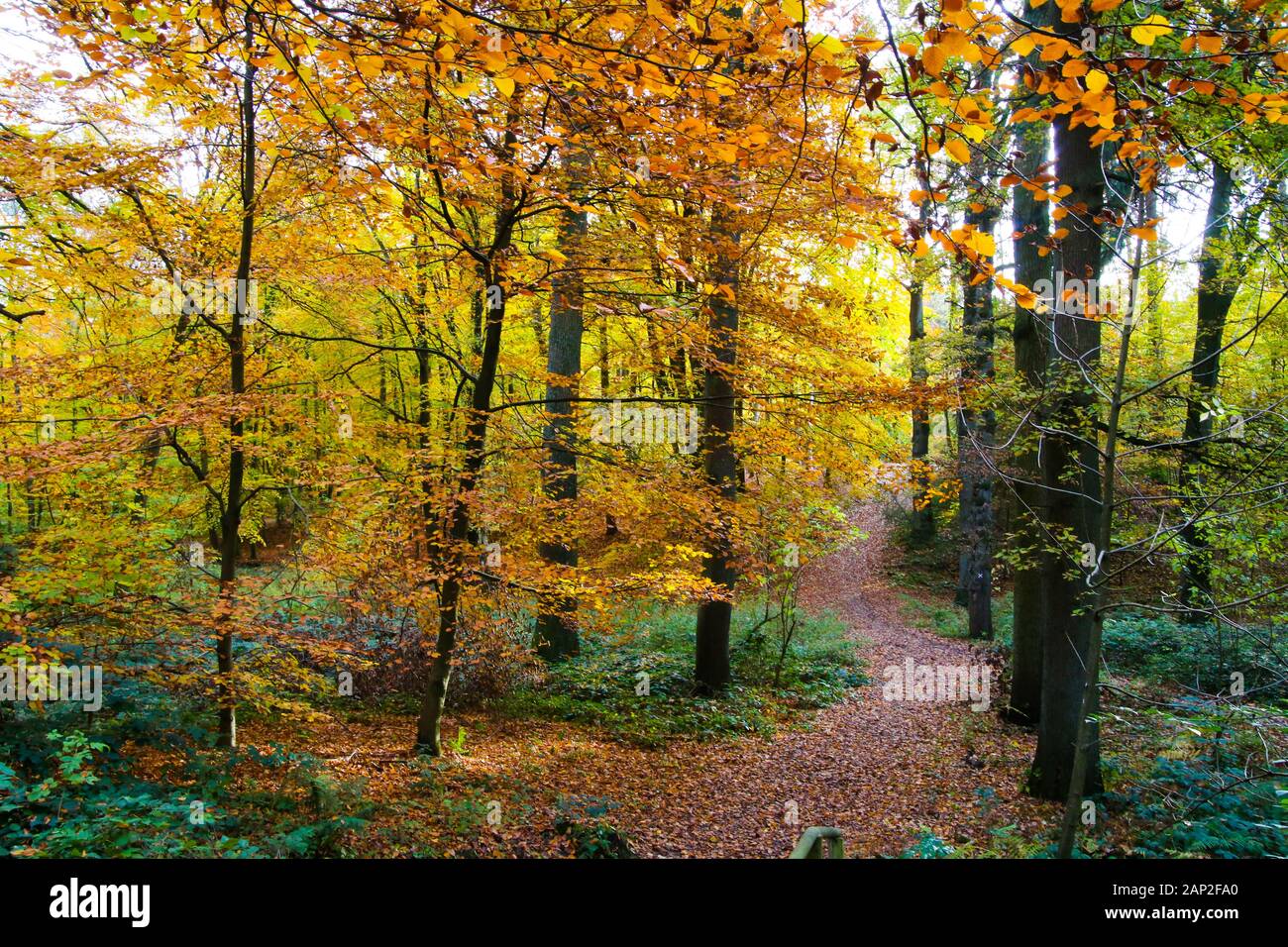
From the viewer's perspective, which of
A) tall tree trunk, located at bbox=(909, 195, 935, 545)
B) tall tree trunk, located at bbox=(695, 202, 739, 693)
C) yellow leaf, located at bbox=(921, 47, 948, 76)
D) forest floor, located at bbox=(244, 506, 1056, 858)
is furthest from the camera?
tall tree trunk, located at bbox=(909, 195, 935, 545)

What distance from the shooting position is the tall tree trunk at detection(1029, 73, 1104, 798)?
6.41 m

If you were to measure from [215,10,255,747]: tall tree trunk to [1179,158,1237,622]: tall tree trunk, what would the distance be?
702 cm

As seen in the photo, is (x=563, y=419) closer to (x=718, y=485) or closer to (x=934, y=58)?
(x=718, y=485)

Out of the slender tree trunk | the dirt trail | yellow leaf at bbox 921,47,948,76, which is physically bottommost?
the dirt trail

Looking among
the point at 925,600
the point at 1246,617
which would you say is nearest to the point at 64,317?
the point at 1246,617

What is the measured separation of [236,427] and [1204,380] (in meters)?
14.3

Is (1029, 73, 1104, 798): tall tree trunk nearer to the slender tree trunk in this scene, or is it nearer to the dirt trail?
the dirt trail

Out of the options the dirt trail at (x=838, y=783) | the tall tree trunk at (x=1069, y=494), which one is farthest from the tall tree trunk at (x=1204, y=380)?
the dirt trail at (x=838, y=783)

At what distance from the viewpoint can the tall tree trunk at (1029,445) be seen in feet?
23.7

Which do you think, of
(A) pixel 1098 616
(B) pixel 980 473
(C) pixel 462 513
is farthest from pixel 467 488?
(B) pixel 980 473

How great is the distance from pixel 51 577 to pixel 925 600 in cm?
1937

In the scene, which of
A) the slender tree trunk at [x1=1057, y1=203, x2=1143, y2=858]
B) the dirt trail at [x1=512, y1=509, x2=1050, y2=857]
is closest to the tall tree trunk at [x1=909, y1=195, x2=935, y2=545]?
the dirt trail at [x1=512, y1=509, x2=1050, y2=857]

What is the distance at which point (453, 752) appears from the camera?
790 cm

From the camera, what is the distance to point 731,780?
8289 mm
